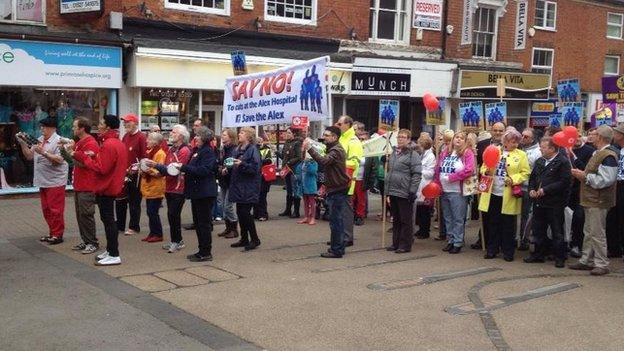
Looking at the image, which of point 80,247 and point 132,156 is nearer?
point 80,247

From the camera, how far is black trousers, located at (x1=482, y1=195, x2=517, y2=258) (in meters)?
Answer: 9.17

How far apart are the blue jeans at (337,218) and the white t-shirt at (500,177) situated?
2129 mm

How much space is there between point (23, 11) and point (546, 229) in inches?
443

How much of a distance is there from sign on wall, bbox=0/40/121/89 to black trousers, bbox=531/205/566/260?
31.6 feet

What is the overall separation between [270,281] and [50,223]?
3815mm

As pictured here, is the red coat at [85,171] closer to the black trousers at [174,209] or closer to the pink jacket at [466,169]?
the black trousers at [174,209]

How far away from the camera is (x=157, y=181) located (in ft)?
31.3

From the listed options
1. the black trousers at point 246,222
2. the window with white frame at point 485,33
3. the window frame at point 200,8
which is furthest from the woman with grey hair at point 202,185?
the window with white frame at point 485,33

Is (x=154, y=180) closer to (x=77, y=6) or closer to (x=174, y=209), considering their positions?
(x=174, y=209)

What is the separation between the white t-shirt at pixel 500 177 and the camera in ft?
29.9

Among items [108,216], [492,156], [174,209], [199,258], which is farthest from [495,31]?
[108,216]

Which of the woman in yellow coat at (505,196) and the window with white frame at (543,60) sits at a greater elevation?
the window with white frame at (543,60)

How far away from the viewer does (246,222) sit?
9.36 m

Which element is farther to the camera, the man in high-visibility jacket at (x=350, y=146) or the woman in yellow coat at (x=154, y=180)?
the man in high-visibility jacket at (x=350, y=146)
